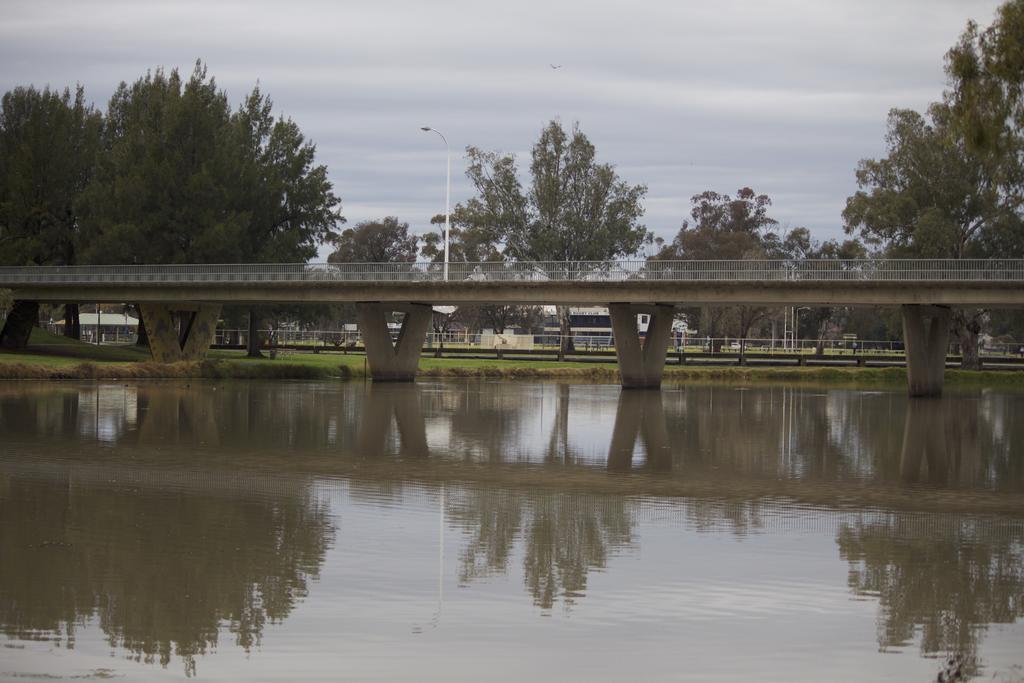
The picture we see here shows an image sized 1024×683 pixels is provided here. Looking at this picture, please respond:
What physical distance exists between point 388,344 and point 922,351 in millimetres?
29638

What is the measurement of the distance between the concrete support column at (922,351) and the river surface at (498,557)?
3145 cm

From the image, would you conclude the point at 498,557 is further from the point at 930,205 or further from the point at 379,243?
the point at 379,243

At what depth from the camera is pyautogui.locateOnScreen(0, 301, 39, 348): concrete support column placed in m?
79.4

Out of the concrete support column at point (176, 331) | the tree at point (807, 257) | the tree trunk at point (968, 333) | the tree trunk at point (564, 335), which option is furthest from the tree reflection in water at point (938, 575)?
the tree at point (807, 257)

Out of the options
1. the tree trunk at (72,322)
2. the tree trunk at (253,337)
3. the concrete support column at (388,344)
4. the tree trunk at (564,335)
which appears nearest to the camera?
the concrete support column at (388,344)

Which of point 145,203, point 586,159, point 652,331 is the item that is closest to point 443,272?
point 652,331

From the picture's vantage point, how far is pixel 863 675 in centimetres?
1115

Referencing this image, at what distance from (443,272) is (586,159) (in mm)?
37934

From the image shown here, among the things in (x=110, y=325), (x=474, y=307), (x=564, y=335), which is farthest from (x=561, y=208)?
(x=110, y=325)

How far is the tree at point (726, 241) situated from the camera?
12825cm

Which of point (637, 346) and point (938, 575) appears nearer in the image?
point (938, 575)

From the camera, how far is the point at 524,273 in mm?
70375

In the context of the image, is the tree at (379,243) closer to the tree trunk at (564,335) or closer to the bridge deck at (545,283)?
the tree trunk at (564,335)

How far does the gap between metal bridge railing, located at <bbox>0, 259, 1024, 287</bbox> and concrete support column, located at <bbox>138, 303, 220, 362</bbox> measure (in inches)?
116
